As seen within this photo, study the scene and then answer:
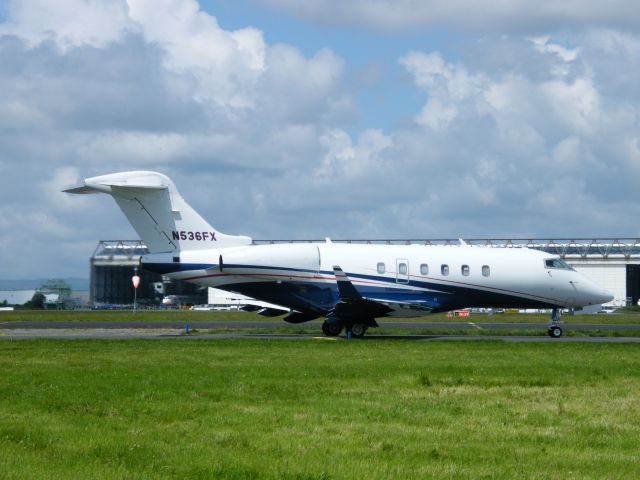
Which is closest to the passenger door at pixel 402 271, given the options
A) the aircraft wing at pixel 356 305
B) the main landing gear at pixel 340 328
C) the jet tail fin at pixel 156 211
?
the aircraft wing at pixel 356 305

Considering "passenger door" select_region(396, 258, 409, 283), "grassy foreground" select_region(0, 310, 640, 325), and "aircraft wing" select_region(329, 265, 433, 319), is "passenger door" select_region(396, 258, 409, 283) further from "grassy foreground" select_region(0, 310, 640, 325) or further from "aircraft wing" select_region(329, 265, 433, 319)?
"grassy foreground" select_region(0, 310, 640, 325)

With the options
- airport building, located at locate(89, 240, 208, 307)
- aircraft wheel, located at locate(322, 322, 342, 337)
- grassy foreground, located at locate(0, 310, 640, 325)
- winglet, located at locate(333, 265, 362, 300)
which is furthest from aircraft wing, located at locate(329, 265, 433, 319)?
airport building, located at locate(89, 240, 208, 307)

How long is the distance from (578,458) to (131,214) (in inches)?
1039

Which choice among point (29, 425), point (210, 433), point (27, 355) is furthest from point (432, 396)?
point (27, 355)

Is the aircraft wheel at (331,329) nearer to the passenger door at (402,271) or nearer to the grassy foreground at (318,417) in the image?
the passenger door at (402,271)

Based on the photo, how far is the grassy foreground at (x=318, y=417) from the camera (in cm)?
1034

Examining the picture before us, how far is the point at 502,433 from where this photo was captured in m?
12.5

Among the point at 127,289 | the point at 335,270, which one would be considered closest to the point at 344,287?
the point at 335,270

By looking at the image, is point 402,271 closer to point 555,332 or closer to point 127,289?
point 555,332

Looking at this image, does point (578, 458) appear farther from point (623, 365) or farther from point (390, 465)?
point (623, 365)

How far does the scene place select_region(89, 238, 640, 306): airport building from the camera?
9112 cm

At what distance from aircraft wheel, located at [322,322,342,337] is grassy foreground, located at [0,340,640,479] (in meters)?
11.8

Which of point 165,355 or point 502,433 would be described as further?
point 165,355

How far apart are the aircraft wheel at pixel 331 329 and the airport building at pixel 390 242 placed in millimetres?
31945
